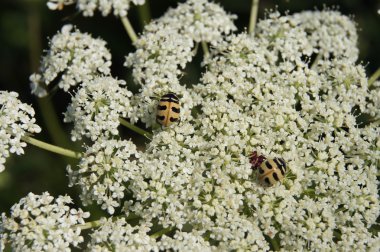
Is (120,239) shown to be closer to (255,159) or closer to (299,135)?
(255,159)

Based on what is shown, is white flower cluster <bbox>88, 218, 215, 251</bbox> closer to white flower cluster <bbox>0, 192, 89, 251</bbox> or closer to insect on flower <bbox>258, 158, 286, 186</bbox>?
white flower cluster <bbox>0, 192, 89, 251</bbox>

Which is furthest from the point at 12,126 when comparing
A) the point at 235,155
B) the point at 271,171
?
the point at 271,171

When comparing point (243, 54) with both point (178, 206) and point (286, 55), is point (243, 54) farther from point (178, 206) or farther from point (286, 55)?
point (178, 206)

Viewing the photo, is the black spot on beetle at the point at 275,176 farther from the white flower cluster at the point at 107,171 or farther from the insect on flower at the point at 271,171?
the white flower cluster at the point at 107,171

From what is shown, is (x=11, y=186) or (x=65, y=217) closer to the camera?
(x=65, y=217)

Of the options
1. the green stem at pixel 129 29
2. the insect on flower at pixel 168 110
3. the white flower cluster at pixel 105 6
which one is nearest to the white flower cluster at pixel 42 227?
the insect on flower at pixel 168 110

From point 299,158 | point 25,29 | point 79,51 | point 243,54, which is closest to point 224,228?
point 299,158

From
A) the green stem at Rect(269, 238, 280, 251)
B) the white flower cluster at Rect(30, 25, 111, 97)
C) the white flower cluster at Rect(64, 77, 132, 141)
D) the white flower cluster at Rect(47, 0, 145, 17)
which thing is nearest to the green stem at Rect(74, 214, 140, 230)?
the white flower cluster at Rect(64, 77, 132, 141)
